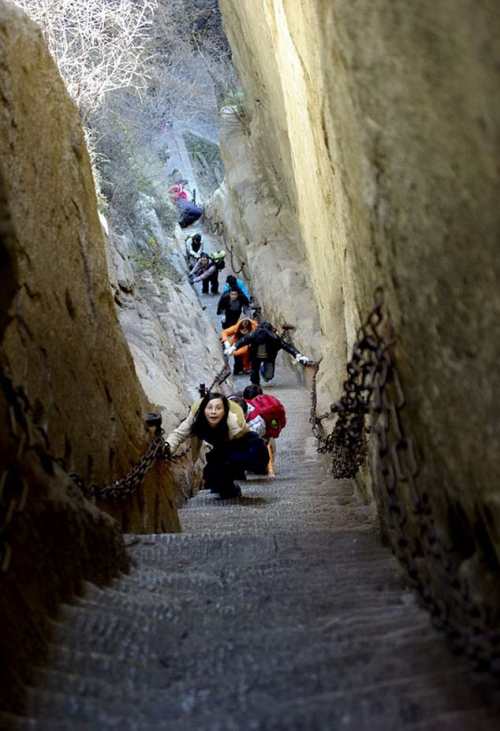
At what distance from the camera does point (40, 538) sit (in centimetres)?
311

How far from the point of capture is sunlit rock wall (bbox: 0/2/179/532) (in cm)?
432

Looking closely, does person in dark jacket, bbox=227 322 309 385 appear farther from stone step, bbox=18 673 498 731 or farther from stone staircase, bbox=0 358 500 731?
stone step, bbox=18 673 498 731

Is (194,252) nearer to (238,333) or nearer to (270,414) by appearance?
(238,333)

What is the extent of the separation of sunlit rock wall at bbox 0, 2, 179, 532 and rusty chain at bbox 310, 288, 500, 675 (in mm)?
1599

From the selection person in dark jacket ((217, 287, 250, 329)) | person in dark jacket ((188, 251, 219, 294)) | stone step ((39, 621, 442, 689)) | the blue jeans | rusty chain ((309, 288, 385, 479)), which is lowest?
person in dark jacket ((188, 251, 219, 294))

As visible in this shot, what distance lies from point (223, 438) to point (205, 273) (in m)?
14.4

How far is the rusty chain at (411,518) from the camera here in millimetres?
2670

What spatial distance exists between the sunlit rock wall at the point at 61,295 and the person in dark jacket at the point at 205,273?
15542 millimetres

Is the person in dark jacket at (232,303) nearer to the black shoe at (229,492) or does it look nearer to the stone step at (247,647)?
the black shoe at (229,492)

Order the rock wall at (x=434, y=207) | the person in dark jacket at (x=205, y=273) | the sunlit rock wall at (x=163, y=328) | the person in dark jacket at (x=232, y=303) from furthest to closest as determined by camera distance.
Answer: the person in dark jacket at (x=205, y=273)
the person in dark jacket at (x=232, y=303)
the sunlit rock wall at (x=163, y=328)
the rock wall at (x=434, y=207)

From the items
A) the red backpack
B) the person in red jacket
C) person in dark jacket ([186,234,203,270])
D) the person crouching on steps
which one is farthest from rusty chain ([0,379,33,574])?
person in dark jacket ([186,234,203,270])

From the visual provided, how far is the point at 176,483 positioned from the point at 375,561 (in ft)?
14.4

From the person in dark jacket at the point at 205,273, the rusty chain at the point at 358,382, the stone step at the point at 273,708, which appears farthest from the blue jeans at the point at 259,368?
the stone step at the point at 273,708

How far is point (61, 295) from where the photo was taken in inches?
189
